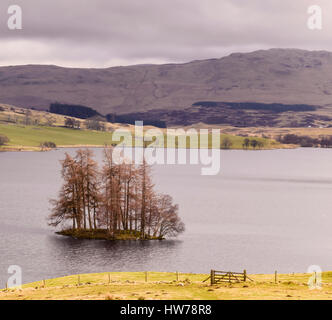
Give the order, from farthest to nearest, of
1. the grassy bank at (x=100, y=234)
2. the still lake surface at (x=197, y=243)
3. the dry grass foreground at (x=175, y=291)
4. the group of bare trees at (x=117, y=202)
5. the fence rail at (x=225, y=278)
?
Result: the group of bare trees at (x=117, y=202) → the grassy bank at (x=100, y=234) → the still lake surface at (x=197, y=243) → the fence rail at (x=225, y=278) → the dry grass foreground at (x=175, y=291)

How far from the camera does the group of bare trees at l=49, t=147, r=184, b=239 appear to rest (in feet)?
379

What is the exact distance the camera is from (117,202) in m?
116

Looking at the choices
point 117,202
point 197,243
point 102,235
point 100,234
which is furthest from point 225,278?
point 117,202

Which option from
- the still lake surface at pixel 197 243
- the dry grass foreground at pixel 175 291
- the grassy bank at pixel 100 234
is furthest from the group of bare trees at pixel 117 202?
the dry grass foreground at pixel 175 291

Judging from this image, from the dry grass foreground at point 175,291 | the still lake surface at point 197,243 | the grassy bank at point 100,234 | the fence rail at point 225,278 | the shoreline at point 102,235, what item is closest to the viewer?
the dry grass foreground at point 175,291

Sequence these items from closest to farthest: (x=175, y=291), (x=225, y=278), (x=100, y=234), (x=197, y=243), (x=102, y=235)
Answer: (x=175, y=291), (x=225, y=278), (x=197, y=243), (x=102, y=235), (x=100, y=234)

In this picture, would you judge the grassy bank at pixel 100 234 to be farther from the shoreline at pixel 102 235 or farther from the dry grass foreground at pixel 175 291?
the dry grass foreground at pixel 175 291

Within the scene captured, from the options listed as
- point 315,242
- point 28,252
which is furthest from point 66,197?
point 315,242

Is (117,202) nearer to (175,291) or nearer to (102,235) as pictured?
(102,235)

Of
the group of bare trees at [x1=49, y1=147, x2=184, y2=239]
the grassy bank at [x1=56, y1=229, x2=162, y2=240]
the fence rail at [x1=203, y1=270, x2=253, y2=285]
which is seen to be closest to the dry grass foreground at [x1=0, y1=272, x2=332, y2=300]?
the fence rail at [x1=203, y1=270, x2=253, y2=285]

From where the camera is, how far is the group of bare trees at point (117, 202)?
379ft

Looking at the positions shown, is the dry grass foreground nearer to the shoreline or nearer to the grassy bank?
the shoreline
